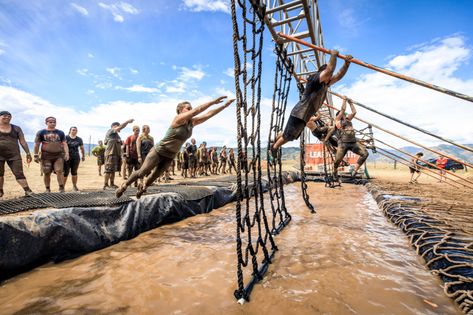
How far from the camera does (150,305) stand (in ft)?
6.29

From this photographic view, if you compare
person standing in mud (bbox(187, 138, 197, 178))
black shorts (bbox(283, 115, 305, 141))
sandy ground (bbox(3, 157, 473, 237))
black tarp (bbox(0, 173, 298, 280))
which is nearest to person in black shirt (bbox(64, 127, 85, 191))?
sandy ground (bbox(3, 157, 473, 237))

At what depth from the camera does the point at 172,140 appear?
11.7 feet

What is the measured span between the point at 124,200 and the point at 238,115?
111 inches

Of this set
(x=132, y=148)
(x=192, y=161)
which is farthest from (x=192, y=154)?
(x=132, y=148)

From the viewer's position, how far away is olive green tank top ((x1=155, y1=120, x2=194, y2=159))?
3555 millimetres

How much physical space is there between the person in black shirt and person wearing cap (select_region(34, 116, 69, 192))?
19.8 inches

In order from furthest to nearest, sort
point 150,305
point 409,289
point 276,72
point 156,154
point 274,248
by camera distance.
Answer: point 276,72 → point 156,154 → point 274,248 → point 409,289 → point 150,305

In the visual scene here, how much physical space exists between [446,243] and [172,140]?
146 inches

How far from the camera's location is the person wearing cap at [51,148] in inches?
195

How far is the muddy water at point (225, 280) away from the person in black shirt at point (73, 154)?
359 centimetres

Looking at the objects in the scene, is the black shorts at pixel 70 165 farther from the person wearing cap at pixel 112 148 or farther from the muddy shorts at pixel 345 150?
the muddy shorts at pixel 345 150

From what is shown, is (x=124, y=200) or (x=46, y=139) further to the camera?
(x=46, y=139)

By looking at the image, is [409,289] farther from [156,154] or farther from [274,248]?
[156,154]

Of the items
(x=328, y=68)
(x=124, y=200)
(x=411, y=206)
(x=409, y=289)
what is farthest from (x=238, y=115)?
(x=411, y=206)
